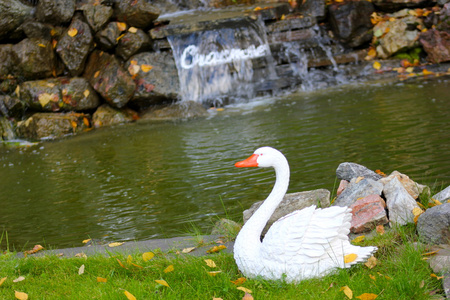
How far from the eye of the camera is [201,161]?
276 inches

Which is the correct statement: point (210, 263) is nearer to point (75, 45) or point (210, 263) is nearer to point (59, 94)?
point (59, 94)

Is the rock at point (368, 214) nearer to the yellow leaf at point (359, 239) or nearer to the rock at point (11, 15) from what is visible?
the yellow leaf at point (359, 239)

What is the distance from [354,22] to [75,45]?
7.30 meters

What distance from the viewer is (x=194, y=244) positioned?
386cm

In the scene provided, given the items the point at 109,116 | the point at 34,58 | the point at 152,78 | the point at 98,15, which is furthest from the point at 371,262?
the point at 34,58

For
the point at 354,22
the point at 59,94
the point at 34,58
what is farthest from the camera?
the point at 354,22

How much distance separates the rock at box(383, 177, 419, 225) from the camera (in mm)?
3479

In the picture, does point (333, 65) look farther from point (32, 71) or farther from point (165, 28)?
point (32, 71)

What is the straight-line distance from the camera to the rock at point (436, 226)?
3.09 m

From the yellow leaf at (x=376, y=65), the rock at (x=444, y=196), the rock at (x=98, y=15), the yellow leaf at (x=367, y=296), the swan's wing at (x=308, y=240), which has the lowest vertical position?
the yellow leaf at (x=367, y=296)

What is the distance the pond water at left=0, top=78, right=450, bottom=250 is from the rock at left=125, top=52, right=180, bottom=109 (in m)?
1.43

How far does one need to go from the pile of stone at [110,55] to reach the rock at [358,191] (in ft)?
22.6

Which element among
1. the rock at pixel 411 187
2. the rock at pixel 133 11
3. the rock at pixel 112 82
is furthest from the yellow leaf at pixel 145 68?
the rock at pixel 411 187

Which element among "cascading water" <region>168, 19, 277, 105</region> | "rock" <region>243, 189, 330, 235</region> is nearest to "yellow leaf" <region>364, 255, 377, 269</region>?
"rock" <region>243, 189, 330, 235</region>
